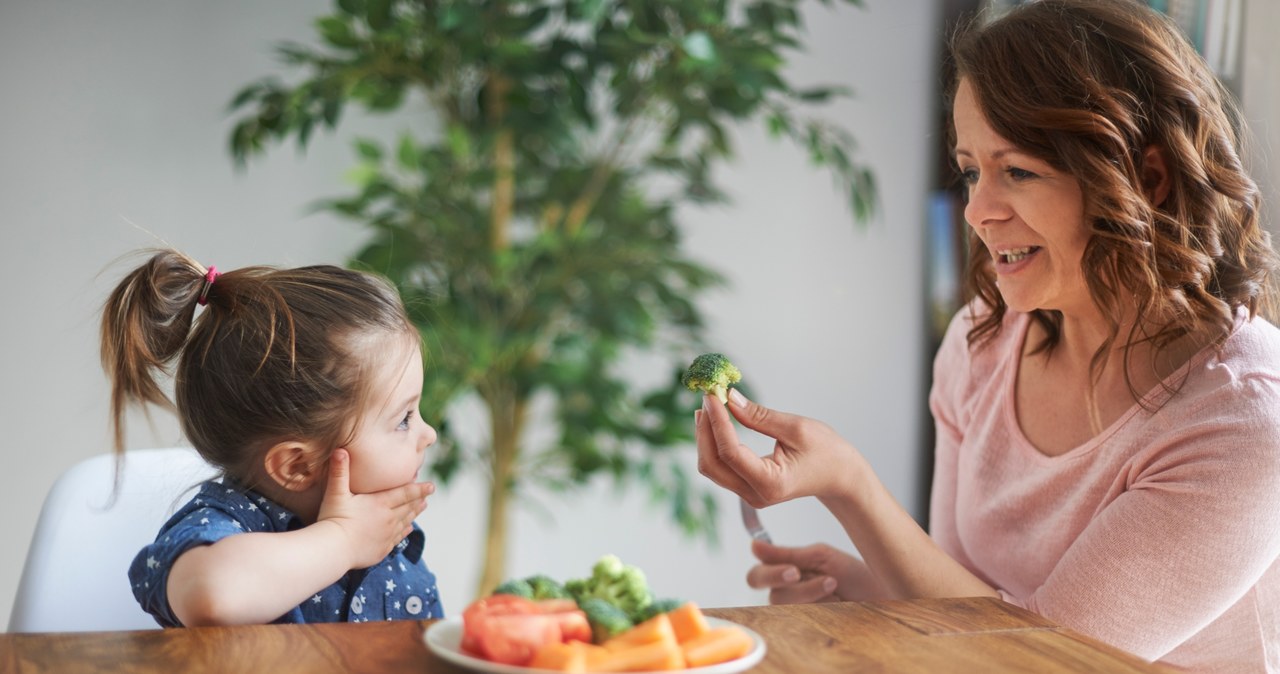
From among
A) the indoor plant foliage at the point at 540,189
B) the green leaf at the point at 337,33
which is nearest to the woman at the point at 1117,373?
the indoor plant foliage at the point at 540,189

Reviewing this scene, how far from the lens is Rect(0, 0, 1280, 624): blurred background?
244 centimetres

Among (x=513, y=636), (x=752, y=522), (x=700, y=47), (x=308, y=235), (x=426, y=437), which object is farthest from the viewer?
(x=308, y=235)

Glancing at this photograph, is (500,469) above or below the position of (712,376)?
below

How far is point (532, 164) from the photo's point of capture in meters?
2.40

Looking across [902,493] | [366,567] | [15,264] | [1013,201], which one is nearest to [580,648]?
[366,567]

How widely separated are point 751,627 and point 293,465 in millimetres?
517

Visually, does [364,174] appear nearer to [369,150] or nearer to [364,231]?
[369,150]

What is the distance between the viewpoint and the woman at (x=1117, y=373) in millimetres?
1201

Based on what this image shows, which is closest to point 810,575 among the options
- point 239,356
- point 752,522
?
point 752,522

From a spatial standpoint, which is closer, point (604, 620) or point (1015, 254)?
point (604, 620)

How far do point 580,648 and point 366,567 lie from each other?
49 cm

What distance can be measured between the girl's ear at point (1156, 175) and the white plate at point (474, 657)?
75cm

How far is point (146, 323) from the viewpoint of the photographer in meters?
1.20

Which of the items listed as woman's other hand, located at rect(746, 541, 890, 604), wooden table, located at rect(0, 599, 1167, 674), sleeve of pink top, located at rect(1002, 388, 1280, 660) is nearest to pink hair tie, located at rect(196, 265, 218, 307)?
wooden table, located at rect(0, 599, 1167, 674)
